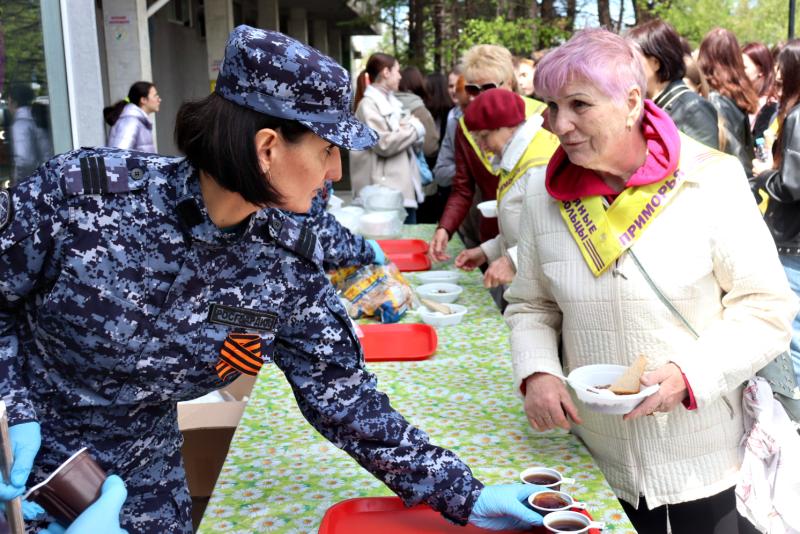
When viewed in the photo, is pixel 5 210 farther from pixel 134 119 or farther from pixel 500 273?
pixel 134 119

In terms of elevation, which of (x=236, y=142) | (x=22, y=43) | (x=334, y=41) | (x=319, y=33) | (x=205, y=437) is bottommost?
(x=205, y=437)

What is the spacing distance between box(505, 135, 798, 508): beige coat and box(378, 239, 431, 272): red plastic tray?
195cm

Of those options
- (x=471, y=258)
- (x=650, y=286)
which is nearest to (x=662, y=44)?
(x=471, y=258)

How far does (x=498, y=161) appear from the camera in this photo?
3424 millimetres

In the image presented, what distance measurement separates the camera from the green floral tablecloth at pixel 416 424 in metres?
1.66

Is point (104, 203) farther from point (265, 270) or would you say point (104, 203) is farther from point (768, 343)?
point (768, 343)

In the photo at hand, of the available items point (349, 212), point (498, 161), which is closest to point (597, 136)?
point (498, 161)

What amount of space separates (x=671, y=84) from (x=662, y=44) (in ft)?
0.59

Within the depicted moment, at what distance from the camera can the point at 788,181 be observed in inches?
134

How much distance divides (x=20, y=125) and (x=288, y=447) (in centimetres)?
387

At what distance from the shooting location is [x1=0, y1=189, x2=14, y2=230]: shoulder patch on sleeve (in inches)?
52.5

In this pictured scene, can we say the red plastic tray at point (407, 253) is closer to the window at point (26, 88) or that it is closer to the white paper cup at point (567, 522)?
the window at point (26, 88)

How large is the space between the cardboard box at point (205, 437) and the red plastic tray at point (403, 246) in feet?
5.73

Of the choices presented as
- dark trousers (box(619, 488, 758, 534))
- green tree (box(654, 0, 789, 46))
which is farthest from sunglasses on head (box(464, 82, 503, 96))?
green tree (box(654, 0, 789, 46))
